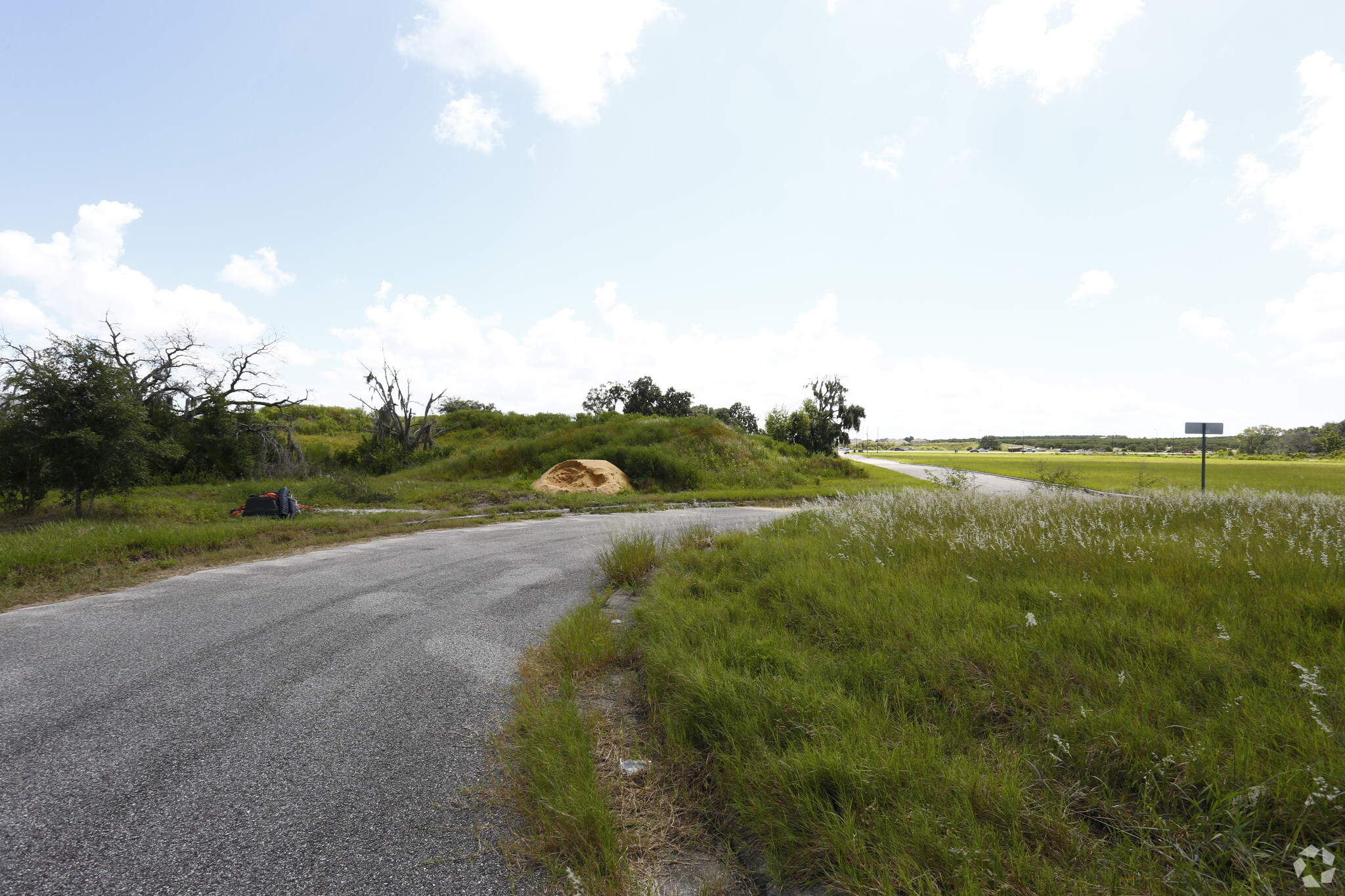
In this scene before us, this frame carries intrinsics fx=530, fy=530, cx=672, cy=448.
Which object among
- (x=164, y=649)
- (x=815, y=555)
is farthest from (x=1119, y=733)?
(x=164, y=649)

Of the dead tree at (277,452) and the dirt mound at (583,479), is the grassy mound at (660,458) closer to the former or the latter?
the dirt mound at (583,479)

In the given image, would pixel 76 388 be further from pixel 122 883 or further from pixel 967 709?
pixel 967 709

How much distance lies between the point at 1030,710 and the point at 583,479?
2120cm

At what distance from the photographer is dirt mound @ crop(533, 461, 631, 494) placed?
22.7 metres

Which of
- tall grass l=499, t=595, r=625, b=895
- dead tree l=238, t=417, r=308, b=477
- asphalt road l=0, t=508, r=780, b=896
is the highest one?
dead tree l=238, t=417, r=308, b=477

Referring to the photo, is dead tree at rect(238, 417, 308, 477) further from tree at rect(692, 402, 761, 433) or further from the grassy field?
tree at rect(692, 402, 761, 433)

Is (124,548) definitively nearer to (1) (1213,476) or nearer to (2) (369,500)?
(2) (369,500)

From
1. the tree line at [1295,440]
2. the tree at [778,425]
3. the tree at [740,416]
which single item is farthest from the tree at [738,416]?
the tree line at [1295,440]

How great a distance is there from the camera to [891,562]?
5.73 m

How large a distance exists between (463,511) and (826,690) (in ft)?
53.5

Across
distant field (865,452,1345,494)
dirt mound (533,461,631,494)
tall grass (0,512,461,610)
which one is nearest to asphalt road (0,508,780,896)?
tall grass (0,512,461,610)

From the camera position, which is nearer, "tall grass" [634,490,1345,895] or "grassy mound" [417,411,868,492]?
"tall grass" [634,490,1345,895]

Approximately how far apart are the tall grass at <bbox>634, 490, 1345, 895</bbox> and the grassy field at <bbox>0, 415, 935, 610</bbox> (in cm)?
784

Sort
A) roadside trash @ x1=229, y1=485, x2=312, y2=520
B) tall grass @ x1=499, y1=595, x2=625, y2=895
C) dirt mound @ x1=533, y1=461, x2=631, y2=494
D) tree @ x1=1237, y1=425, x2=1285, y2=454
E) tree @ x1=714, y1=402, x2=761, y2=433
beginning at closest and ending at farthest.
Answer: tall grass @ x1=499, y1=595, x2=625, y2=895
roadside trash @ x1=229, y1=485, x2=312, y2=520
dirt mound @ x1=533, y1=461, x2=631, y2=494
tree @ x1=1237, y1=425, x2=1285, y2=454
tree @ x1=714, y1=402, x2=761, y2=433
